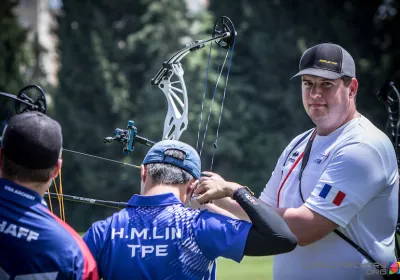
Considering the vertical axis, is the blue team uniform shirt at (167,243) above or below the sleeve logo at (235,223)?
below

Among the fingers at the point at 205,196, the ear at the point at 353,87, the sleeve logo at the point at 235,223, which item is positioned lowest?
the sleeve logo at the point at 235,223

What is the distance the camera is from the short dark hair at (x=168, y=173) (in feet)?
9.07

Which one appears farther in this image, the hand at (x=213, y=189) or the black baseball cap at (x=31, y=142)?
the hand at (x=213, y=189)

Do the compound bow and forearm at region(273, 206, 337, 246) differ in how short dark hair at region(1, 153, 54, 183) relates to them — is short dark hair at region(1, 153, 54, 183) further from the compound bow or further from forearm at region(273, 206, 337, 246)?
forearm at region(273, 206, 337, 246)

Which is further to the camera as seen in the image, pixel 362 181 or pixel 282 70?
pixel 282 70

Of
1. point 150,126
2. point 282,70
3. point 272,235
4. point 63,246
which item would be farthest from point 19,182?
point 282,70

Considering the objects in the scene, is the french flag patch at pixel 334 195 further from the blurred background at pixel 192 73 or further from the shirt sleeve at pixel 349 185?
the blurred background at pixel 192 73

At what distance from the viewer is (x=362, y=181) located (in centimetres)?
311

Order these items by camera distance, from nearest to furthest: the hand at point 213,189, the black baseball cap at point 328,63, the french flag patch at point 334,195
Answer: the hand at point 213,189
the french flag patch at point 334,195
the black baseball cap at point 328,63

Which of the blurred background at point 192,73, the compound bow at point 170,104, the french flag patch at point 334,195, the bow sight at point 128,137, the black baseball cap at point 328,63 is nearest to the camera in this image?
the french flag patch at point 334,195

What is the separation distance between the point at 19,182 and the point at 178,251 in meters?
0.71

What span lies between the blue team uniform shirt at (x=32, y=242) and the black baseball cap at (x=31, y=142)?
11cm

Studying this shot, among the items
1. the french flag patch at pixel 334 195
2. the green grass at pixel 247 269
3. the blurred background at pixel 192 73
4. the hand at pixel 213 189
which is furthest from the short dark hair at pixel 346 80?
the blurred background at pixel 192 73

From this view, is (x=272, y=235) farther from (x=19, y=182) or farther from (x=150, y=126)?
(x=150, y=126)
